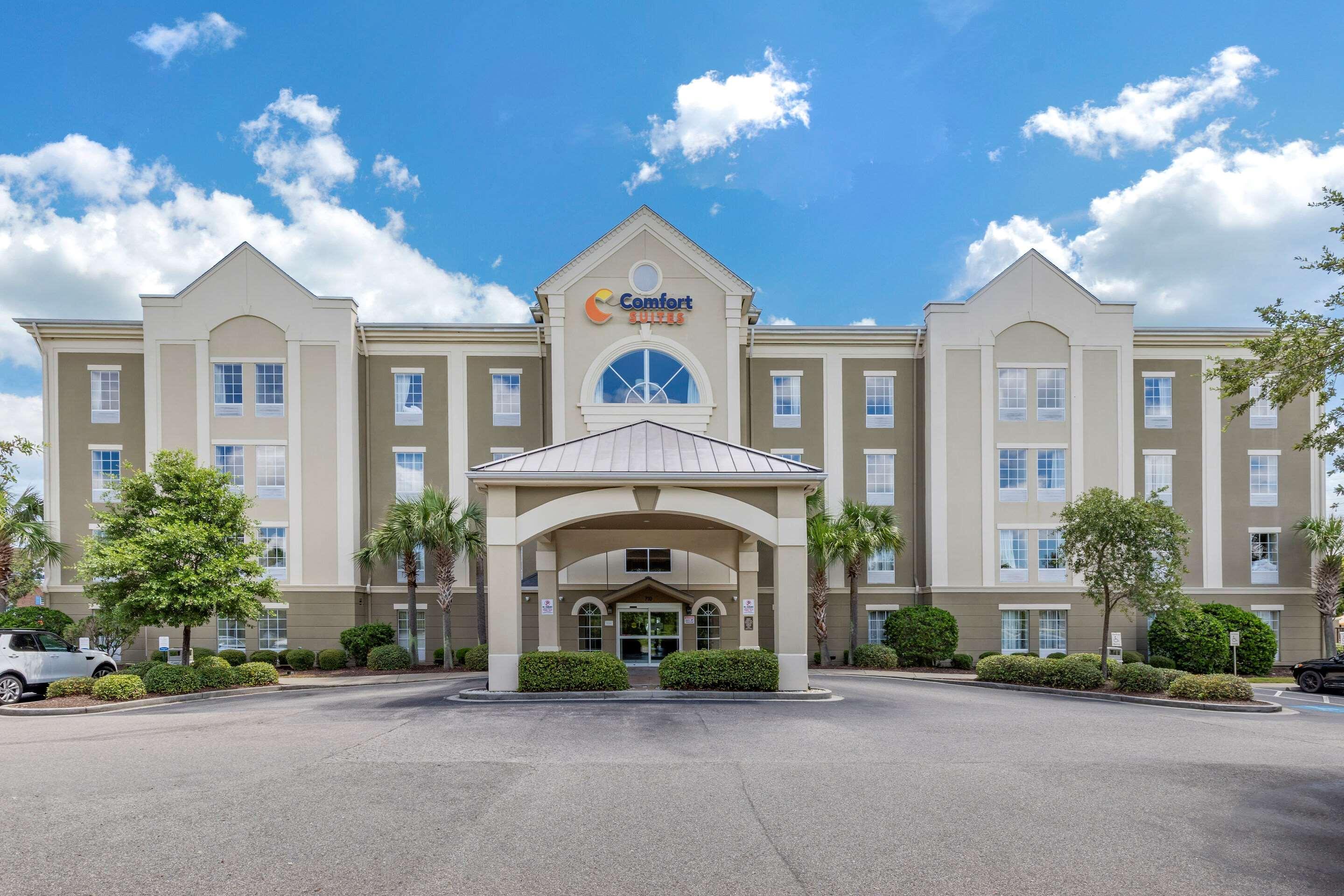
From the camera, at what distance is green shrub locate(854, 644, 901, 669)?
29.7 meters

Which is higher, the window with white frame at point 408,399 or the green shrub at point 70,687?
the window with white frame at point 408,399

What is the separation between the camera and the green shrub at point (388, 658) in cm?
2908

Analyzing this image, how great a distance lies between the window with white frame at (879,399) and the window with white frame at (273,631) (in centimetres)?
2252

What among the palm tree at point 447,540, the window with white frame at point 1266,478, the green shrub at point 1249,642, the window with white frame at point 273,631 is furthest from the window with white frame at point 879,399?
the window with white frame at point 273,631

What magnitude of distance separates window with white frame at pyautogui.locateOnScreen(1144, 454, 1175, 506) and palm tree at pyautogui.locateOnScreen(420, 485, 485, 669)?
24.9 metres

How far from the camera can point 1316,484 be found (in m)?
33.6

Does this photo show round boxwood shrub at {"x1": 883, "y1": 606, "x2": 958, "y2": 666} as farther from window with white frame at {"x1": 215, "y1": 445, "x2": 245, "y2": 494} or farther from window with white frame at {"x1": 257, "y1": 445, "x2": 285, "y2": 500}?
window with white frame at {"x1": 215, "y1": 445, "x2": 245, "y2": 494}

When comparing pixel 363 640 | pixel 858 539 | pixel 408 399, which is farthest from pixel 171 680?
pixel 858 539

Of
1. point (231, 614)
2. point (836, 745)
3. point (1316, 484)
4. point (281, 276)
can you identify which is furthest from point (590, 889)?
point (1316, 484)

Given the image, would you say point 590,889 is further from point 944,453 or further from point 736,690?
point 944,453

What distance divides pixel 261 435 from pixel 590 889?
28.8 m

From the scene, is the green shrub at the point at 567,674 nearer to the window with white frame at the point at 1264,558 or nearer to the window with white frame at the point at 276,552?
the window with white frame at the point at 276,552

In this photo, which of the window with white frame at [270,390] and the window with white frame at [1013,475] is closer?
the window with white frame at [270,390]

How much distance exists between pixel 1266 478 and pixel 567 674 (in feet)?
96.7
